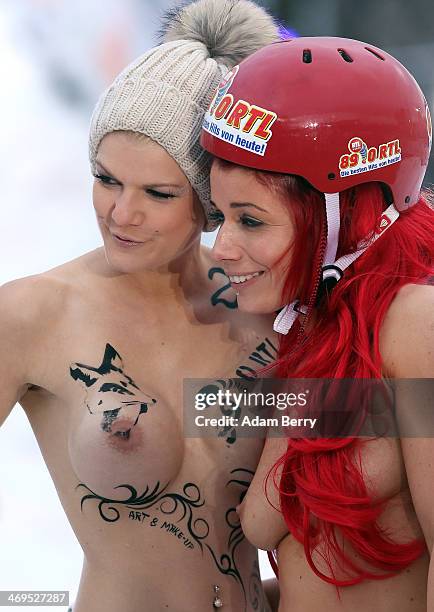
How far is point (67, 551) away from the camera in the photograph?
3941 millimetres

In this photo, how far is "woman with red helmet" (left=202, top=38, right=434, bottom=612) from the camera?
1893 mm

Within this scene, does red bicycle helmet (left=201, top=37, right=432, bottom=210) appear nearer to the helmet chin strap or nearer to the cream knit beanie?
the helmet chin strap

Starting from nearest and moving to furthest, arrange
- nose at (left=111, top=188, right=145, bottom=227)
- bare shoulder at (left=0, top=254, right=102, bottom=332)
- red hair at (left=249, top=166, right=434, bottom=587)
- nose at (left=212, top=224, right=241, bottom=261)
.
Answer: red hair at (left=249, top=166, right=434, bottom=587) → nose at (left=212, top=224, right=241, bottom=261) → nose at (left=111, top=188, right=145, bottom=227) → bare shoulder at (left=0, top=254, right=102, bottom=332)

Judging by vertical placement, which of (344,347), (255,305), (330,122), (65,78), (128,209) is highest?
(65,78)

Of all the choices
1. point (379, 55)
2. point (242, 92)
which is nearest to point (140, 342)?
point (242, 92)

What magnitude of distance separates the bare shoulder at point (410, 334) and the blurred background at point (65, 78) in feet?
9.98

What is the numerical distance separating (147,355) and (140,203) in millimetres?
437

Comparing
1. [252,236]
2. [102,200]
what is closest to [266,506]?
[252,236]

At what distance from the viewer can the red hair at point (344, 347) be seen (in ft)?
6.19
